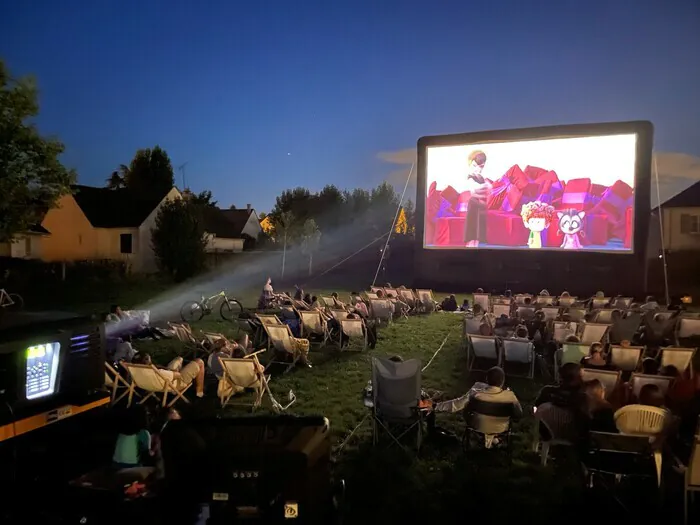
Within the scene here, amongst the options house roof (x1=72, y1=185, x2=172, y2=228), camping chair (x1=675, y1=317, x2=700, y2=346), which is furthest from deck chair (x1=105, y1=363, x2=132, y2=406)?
house roof (x1=72, y1=185, x2=172, y2=228)

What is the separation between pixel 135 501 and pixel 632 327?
9.23 meters

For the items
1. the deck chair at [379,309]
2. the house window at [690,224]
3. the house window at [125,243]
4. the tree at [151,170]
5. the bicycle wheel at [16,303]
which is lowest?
the bicycle wheel at [16,303]

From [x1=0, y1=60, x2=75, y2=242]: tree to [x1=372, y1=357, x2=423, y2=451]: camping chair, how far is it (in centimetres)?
1659

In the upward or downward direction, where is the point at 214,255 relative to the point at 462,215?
downward

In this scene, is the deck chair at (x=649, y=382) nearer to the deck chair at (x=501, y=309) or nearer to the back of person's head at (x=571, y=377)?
the back of person's head at (x=571, y=377)

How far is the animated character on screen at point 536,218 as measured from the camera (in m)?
19.2

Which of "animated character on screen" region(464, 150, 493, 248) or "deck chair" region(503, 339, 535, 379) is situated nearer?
"deck chair" region(503, 339, 535, 379)

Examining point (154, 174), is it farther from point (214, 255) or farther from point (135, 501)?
point (135, 501)

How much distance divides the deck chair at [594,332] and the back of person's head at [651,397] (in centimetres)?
468

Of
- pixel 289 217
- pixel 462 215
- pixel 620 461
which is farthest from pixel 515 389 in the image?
pixel 289 217

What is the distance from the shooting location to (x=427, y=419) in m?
6.05

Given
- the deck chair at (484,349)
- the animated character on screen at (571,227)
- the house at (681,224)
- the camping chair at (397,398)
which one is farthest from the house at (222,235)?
the camping chair at (397,398)

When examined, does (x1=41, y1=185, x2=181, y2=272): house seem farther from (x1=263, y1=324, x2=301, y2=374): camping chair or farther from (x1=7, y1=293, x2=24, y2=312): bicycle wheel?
(x1=263, y1=324, x2=301, y2=374): camping chair

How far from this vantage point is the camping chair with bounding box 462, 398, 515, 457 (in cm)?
538
